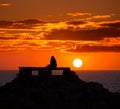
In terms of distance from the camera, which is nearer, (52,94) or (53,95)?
(53,95)

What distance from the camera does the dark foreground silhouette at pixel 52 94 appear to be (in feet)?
211

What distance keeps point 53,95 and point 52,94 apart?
216 mm

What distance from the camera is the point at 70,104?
212ft

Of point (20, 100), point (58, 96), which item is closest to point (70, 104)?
point (58, 96)

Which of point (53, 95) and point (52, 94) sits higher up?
point (52, 94)

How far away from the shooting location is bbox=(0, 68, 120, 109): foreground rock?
211 ft

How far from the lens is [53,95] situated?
6544 cm

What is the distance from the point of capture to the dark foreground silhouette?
211 ft

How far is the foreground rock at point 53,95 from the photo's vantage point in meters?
64.3

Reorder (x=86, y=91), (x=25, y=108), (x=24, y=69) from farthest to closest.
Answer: (x=24, y=69) < (x=86, y=91) < (x=25, y=108)

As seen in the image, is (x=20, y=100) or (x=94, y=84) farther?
(x=94, y=84)

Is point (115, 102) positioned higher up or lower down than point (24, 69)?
lower down

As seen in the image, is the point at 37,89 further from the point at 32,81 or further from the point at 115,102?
the point at 115,102

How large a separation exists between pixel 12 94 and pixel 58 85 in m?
6.47
